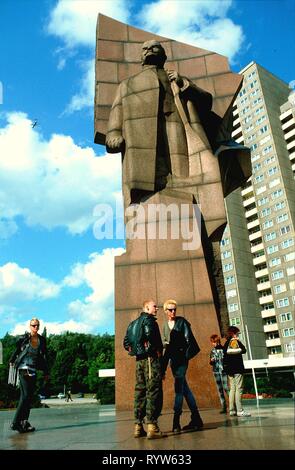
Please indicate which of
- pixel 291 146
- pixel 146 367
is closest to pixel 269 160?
pixel 291 146

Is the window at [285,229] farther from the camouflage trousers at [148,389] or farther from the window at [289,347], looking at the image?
the camouflage trousers at [148,389]

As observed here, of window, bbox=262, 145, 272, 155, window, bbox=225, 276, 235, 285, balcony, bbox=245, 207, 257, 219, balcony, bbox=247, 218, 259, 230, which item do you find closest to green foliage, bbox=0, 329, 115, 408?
window, bbox=225, 276, 235, 285

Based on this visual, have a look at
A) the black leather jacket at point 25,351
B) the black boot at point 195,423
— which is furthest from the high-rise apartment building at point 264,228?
the black boot at point 195,423

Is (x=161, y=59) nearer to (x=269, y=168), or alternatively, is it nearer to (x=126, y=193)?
(x=126, y=193)

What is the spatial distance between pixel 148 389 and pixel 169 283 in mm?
5212

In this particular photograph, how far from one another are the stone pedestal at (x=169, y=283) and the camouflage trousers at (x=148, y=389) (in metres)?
4.09

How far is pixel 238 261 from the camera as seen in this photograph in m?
69.1

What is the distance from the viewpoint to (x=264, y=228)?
71250 mm

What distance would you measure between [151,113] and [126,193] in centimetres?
255

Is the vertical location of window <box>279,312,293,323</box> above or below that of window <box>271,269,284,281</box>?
below

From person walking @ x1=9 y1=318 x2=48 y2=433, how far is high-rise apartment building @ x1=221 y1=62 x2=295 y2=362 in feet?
191

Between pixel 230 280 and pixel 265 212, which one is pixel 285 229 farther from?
pixel 230 280

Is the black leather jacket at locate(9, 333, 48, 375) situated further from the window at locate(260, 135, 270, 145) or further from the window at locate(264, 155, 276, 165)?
the window at locate(260, 135, 270, 145)

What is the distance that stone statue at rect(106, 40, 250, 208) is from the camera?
11719 mm
